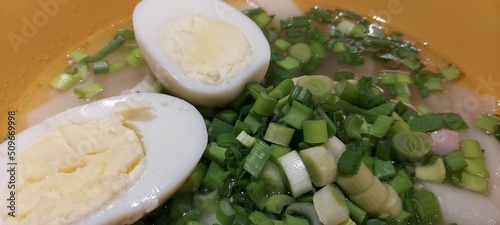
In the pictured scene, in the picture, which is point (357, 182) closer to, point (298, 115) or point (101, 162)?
point (298, 115)

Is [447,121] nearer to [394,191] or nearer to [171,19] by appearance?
[394,191]

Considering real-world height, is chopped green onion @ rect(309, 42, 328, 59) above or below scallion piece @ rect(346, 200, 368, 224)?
above

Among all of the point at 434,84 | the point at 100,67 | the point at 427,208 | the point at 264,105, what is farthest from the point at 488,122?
the point at 100,67

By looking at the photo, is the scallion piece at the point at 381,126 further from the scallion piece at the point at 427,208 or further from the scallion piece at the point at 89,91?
the scallion piece at the point at 89,91

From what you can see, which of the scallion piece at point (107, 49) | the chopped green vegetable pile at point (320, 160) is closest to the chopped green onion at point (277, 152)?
the chopped green vegetable pile at point (320, 160)

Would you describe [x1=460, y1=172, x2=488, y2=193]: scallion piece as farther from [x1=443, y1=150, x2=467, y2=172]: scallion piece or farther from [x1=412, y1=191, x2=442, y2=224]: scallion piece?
[x1=412, y1=191, x2=442, y2=224]: scallion piece

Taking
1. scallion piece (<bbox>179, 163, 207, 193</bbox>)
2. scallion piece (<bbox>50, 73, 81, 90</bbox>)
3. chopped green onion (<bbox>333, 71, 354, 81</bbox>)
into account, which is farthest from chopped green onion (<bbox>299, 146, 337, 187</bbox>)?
scallion piece (<bbox>50, 73, 81, 90</bbox>)

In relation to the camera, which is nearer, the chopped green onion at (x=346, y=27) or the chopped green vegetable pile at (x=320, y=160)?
the chopped green vegetable pile at (x=320, y=160)

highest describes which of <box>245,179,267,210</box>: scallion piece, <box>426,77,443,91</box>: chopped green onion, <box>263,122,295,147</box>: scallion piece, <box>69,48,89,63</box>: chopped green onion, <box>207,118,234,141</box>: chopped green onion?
<box>263,122,295,147</box>: scallion piece
